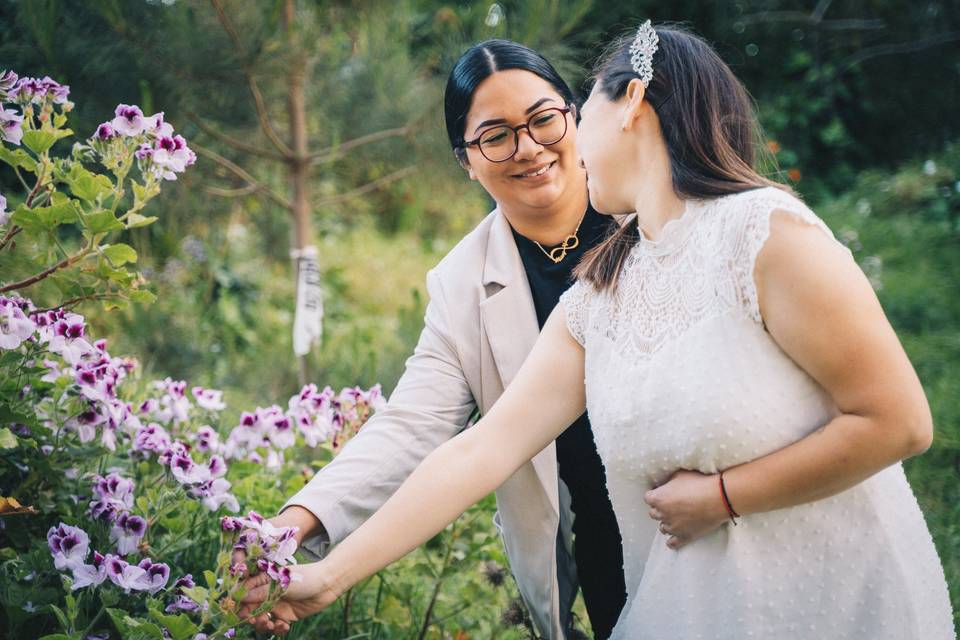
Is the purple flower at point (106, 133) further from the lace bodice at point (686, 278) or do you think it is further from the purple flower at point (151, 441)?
the lace bodice at point (686, 278)

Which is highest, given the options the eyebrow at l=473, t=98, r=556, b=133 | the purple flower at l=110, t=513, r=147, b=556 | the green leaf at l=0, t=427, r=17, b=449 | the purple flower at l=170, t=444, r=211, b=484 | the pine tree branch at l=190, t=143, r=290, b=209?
the pine tree branch at l=190, t=143, r=290, b=209

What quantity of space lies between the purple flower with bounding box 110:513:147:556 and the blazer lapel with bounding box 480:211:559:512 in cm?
88

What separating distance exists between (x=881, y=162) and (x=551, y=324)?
291 inches

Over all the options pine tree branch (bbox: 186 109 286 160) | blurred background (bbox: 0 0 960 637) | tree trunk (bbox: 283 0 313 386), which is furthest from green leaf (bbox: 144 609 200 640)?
pine tree branch (bbox: 186 109 286 160)

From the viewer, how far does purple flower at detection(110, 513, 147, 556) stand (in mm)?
1683

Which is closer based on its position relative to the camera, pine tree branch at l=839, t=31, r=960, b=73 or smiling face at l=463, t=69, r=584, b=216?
smiling face at l=463, t=69, r=584, b=216

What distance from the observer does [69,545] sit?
158cm

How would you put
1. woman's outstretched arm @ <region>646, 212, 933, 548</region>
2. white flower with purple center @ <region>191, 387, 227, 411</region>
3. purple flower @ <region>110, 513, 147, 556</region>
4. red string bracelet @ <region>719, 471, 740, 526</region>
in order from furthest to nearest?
white flower with purple center @ <region>191, 387, 227, 411</region> < purple flower @ <region>110, 513, 147, 556</region> < red string bracelet @ <region>719, 471, 740, 526</region> < woman's outstretched arm @ <region>646, 212, 933, 548</region>

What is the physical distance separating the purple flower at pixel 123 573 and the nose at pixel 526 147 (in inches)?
51.4

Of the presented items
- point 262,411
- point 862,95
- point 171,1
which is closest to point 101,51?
point 171,1

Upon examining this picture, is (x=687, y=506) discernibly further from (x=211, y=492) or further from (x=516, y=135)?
(x=516, y=135)

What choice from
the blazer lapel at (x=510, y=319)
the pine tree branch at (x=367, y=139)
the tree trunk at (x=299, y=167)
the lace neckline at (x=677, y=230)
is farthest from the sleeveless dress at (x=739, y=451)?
the pine tree branch at (x=367, y=139)

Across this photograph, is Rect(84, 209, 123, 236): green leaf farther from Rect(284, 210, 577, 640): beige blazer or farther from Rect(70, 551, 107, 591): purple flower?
Rect(284, 210, 577, 640): beige blazer

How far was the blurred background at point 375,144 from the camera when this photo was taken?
3.56 metres
